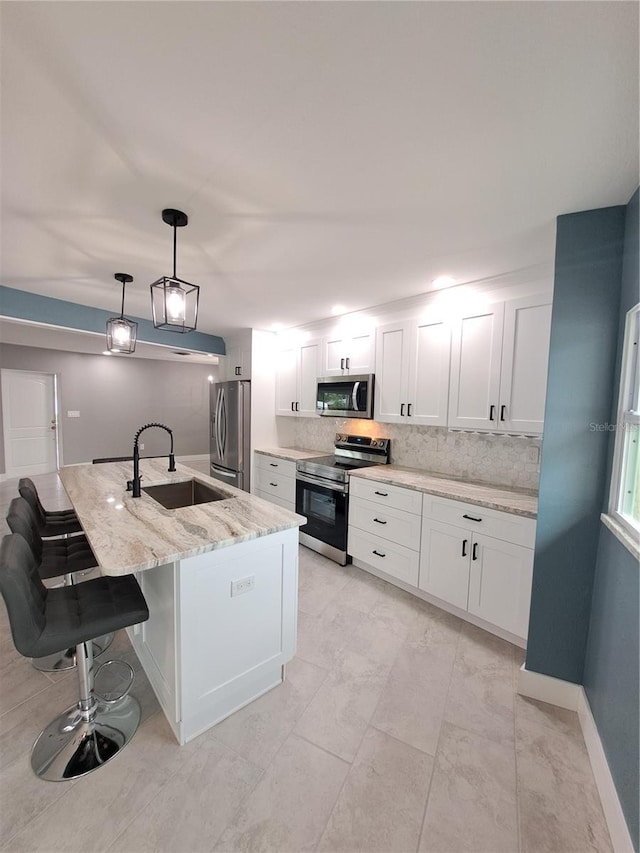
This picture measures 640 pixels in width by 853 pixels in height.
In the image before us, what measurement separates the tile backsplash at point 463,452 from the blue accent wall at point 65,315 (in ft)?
7.91

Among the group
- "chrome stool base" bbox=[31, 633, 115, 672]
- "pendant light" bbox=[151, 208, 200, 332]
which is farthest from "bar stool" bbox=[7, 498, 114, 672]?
"pendant light" bbox=[151, 208, 200, 332]

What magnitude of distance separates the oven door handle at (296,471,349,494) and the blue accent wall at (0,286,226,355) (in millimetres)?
1945

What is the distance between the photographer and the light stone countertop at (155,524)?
1313mm

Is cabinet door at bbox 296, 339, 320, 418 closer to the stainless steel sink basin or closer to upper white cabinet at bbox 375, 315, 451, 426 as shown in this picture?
upper white cabinet at bbox 375, 315, 451, 426

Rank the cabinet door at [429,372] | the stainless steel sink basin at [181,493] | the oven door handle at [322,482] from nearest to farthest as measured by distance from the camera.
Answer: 1. the stainless steel sink basin at [181,493]
2. the cabinet door at [429,372]
3. the oven door handle at [322,482]

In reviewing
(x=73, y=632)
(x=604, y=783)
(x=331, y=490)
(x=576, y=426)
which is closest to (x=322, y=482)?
(x=331, y=490)

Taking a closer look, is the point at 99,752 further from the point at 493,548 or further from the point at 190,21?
the point at 190,21

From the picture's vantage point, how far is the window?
139 centimetres

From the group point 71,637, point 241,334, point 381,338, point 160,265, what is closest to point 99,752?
point 71,637

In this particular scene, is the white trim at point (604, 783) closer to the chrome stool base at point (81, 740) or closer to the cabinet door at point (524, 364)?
the cabinet door at point (524, 364)

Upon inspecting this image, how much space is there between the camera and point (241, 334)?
444 cm

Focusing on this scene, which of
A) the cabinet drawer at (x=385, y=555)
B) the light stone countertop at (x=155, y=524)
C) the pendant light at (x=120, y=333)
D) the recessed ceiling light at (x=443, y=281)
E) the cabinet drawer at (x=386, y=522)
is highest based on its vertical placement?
the recessed ceiling light at (x=443, y=281)

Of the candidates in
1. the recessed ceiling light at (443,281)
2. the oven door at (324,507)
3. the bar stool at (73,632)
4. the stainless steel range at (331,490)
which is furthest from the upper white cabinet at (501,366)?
the bar stool at (73,632)

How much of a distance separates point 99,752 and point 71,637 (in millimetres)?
617
